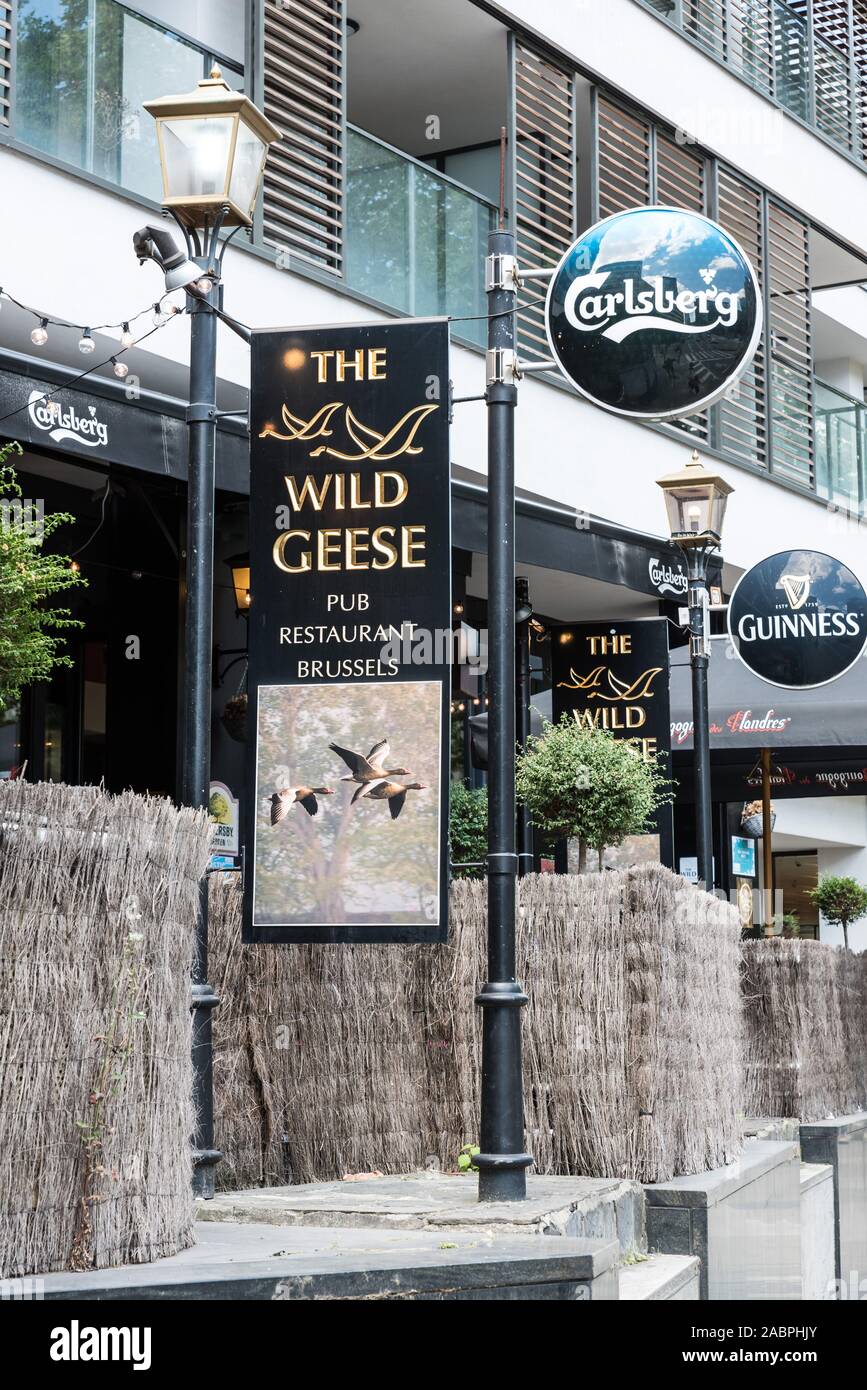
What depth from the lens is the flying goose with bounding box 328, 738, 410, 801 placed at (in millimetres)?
7641

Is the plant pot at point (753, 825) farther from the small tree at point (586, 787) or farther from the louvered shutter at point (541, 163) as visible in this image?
the small tree at point (586, 787)

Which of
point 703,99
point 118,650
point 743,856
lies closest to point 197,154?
point 118,650

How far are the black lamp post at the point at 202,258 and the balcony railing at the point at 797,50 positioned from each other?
34.5 ft

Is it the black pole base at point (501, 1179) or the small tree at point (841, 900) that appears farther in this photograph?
the small tree at point (841, 900)

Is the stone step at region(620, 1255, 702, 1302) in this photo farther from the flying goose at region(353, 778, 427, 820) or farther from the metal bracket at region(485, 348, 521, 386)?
the metal bracket at region(485, 348, 521, 386)

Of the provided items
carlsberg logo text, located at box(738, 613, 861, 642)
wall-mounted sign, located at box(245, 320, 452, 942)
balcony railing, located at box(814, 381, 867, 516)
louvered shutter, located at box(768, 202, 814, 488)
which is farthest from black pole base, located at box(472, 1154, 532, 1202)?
balcony railing, located at box(814, 381, 867, 516)

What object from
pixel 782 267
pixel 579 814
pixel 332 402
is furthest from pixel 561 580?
pixel 332 402

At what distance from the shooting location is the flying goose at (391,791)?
7664 mm

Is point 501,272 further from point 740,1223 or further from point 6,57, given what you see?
point 740,1223

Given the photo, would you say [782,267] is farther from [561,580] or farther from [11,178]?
[11,178]

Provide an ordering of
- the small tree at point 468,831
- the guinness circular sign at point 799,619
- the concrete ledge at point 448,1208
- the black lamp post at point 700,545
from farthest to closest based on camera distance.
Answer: the guinness circular sign at point 799,619 → the small tree at point 468,831 → the black lamp post at point 700,545 → the concrete ledge at point 448,1208

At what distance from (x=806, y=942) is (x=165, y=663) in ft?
Result: 18.2

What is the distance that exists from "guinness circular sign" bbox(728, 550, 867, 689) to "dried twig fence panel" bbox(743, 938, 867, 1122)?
253cm

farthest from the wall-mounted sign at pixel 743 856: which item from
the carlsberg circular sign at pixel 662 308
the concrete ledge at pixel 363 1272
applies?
Result: the concrete ledge at pixel 363 1272
